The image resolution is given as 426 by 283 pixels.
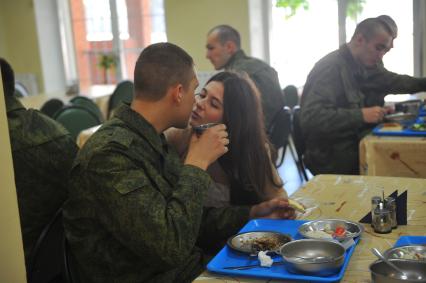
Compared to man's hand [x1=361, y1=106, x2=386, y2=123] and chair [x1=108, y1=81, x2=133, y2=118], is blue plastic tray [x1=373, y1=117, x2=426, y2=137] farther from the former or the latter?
chair [x1=108, y1=81, x2=133, y2=118]

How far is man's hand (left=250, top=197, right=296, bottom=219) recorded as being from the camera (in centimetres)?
169

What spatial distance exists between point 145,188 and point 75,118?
6.86 feet

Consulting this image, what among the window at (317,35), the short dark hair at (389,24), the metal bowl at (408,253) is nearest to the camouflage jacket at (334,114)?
the short dark hair at (389,24)

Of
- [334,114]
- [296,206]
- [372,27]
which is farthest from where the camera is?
[372,27]

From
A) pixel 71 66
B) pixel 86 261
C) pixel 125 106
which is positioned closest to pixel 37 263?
pixel 86 261

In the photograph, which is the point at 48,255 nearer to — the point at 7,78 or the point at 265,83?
the point at 7,78

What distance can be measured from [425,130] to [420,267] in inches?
69.9

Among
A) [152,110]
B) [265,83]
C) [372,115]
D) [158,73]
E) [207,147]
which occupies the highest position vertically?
[158,73]

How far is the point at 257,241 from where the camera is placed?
1.45 metres

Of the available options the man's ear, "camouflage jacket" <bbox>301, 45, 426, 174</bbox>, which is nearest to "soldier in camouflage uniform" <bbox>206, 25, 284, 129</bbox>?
"camouflage jacket" <bbox>301, 45, 426, 174</bbox>

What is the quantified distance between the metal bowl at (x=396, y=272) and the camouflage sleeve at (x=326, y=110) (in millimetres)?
1953

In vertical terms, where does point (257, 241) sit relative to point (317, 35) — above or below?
below

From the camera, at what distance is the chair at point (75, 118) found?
3.22 m

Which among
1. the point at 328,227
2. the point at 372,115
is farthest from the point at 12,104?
the point at 372,115
